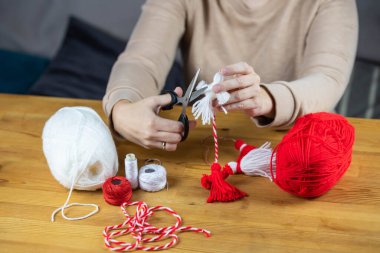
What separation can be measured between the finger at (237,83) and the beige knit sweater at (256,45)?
3.5 inches

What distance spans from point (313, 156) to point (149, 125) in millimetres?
327

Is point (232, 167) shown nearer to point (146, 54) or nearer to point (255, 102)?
point (255, 102)

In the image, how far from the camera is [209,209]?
0.88 meters

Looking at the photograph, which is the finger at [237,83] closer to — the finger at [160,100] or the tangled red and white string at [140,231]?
the finger at [160,100]

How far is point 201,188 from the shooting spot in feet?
3.11

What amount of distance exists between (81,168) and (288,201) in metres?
0.36

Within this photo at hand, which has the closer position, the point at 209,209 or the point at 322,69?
the point at 209,209

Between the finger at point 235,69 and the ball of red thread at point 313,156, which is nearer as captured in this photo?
the ball of red thread at point 313,156

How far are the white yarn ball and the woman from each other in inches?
4.3

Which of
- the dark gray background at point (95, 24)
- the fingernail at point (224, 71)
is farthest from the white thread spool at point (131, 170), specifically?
the dark gray background at point (95, 24)

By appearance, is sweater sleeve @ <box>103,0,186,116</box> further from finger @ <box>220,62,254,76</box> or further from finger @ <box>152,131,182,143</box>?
finger @ <box>220,62,254,76</box>

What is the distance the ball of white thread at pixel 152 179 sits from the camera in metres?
0.93

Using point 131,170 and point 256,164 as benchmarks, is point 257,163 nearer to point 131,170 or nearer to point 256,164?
point 256,164

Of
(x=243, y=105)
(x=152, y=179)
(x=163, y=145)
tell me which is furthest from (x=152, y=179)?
(x=243, y=105)
